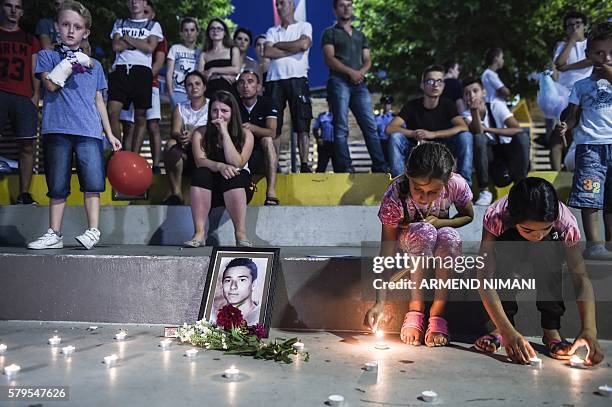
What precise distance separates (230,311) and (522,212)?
5.06 feet

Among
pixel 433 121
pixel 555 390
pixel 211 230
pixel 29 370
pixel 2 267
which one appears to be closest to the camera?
pixel 555 390

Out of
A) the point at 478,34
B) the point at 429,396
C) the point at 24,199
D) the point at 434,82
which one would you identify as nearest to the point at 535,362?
the point at 429,396

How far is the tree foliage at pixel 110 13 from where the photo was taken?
1138 centimetres

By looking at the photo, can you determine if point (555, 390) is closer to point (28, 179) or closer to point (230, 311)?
point (230, 311)

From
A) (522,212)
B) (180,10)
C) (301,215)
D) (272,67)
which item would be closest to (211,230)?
(301,215)

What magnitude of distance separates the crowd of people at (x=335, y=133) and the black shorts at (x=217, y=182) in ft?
0.04

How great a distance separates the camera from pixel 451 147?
5102mm

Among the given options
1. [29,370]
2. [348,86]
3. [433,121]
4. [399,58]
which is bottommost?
[29,370]

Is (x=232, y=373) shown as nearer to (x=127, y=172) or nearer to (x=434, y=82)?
(x=127, y=172)

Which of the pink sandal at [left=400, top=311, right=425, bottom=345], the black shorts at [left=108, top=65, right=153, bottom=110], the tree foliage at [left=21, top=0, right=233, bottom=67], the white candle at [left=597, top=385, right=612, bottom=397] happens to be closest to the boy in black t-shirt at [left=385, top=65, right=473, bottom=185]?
the pink sandal at [left=400, top=311, right=425, bottom=345]

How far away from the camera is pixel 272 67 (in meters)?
5.80

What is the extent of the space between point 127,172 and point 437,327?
2.44 meters

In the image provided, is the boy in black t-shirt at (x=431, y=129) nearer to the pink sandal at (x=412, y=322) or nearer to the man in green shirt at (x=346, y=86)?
the man in green shirt at (x=346, y=86)

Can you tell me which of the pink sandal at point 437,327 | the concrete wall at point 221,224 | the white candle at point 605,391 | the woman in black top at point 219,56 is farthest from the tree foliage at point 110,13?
the white candle at point 605,391
